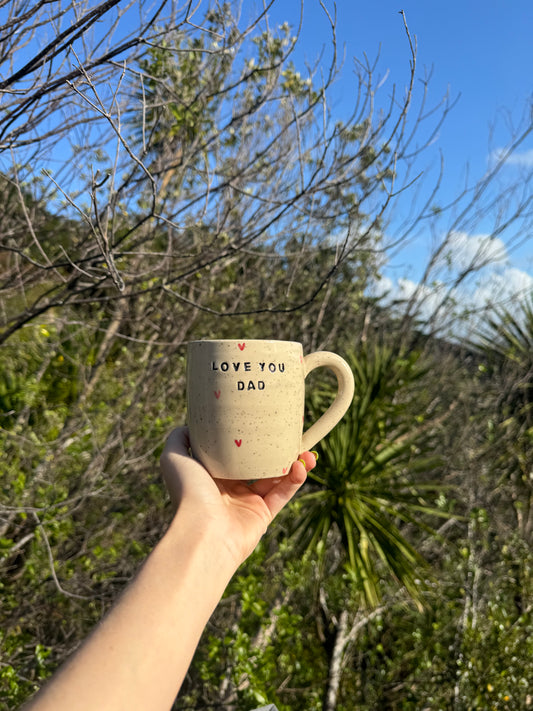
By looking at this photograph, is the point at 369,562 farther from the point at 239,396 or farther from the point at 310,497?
the point at 239,396

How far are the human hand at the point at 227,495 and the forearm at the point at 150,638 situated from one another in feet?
0.30

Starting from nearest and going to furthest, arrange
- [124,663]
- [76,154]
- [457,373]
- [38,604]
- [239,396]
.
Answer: [124,663]
[239,396]
[76,154]
[38,604]
[457,373]

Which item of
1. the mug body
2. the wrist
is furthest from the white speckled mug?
the wrist

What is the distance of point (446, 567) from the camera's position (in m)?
4.15

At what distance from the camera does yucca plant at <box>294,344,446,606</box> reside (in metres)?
3.29

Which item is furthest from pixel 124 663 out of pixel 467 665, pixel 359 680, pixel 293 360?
pixel 359 680

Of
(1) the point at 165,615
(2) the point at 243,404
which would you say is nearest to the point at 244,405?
(2) the point at 243,404

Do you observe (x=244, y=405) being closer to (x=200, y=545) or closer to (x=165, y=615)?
(x=200, y=545)

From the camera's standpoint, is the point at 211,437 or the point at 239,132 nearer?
the point at 211,437

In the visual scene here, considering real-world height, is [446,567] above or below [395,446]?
below

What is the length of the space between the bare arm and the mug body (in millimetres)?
79

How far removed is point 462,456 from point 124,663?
4.54 m

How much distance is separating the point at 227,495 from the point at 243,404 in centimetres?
26

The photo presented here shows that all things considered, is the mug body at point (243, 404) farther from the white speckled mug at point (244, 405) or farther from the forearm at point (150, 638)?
the forearm at point (150, 638)
